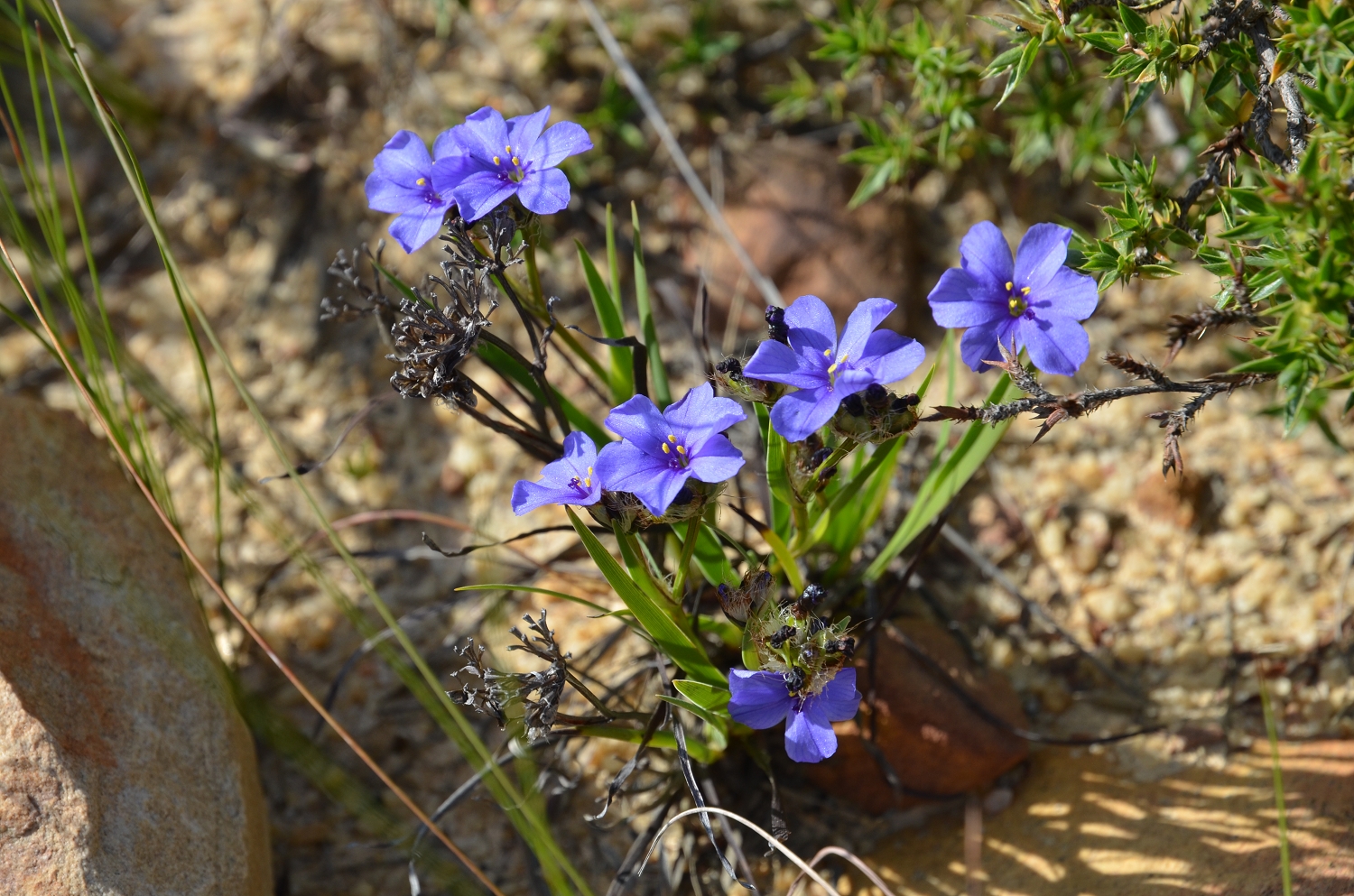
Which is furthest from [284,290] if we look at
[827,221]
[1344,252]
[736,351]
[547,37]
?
[1344,252]

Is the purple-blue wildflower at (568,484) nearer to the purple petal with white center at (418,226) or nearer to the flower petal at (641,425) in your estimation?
the flower petal at (641,425)

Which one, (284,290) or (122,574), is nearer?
(122,574)

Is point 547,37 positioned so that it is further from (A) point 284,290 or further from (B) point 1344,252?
(B) point 1344,252

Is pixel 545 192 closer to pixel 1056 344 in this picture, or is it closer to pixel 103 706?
pixel 1056 344

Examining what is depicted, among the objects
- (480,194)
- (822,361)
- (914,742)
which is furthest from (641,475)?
(914,742)

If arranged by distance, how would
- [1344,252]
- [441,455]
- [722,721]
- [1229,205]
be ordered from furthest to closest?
[441,455], [722,721], [1229,205], [1344,252]

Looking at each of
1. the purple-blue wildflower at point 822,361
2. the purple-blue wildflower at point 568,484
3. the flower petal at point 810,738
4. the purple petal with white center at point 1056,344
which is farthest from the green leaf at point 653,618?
the purple petal with white center at point 1056,344

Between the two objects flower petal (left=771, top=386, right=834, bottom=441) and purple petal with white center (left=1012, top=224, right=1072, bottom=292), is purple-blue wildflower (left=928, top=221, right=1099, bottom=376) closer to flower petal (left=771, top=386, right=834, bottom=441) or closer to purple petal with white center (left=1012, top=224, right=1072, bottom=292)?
purple petal with white center (left=1012, top=224, right=1072, bottom=292)
